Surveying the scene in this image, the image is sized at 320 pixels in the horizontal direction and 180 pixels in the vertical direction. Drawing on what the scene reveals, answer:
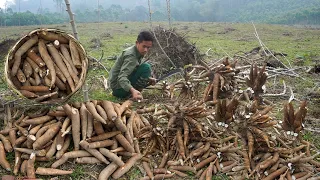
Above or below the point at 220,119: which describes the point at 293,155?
below

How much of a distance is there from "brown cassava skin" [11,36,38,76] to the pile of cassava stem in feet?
1.92

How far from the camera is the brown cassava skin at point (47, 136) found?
2811mm

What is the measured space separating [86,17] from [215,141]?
60434mm

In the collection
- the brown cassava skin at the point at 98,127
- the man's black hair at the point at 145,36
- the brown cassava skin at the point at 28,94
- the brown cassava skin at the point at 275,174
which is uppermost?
the man's black hair at the point at 145,36

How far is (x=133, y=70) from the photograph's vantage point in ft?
14.9

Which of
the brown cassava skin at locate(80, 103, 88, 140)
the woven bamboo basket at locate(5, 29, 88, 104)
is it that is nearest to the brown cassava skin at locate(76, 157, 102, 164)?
the brown cassava skin at locate(80, 103, 88, 140)

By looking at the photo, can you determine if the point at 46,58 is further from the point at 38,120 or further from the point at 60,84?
the point at 38,120

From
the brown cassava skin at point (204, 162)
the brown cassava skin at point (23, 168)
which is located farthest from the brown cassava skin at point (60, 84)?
the brown cassava skin at point (204, 162)

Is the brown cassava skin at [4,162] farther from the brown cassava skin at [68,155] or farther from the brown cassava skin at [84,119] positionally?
the brown cassava skin at [84,119]

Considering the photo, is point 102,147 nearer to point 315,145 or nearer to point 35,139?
point 35,139

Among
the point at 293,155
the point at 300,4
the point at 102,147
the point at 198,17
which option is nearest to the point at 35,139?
the point at 102,147

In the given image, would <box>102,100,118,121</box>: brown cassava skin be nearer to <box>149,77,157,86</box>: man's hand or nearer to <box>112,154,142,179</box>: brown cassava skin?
<box>112,154,142,179</box>: brown cassava skin

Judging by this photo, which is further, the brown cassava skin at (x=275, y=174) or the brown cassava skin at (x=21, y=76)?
the brown cassava skin at (x=21, y=76)

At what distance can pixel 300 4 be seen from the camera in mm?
66438
